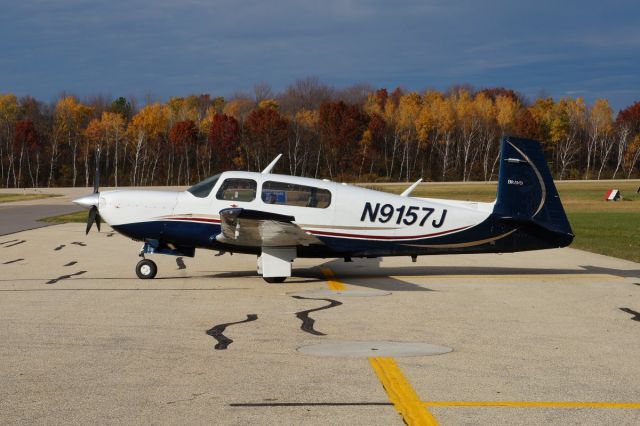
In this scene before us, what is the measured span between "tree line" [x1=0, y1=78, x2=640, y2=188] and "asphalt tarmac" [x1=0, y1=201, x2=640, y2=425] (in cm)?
7923

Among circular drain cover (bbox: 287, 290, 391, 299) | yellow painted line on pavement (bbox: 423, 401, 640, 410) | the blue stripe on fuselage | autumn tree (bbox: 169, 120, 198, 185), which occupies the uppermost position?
autumn tree (bbox: 169, 120, 198, 185)

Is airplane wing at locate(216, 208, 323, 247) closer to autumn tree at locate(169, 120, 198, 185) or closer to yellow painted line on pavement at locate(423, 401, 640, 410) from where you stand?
yellow painted line on pavement at locate(423, 401, 640, 410)

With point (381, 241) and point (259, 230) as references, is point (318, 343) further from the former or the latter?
point (381, 241)

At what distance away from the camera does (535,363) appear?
7.82m

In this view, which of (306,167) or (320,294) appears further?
(306,167)

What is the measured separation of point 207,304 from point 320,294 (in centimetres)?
200

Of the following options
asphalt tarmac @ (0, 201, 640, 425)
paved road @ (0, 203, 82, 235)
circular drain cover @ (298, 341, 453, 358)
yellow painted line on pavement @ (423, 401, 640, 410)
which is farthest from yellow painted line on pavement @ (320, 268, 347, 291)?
paved road @ (0, 203, 82, 235)

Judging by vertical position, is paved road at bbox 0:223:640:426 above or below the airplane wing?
below

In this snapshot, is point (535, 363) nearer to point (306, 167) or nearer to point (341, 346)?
point (341, 346)

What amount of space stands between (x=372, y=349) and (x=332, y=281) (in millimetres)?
6230

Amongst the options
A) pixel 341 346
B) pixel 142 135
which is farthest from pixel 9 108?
pixel 341 346

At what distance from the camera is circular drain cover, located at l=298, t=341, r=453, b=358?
8.22 metres

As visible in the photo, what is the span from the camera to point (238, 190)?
14383mm

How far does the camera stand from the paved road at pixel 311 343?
617 centimetres
